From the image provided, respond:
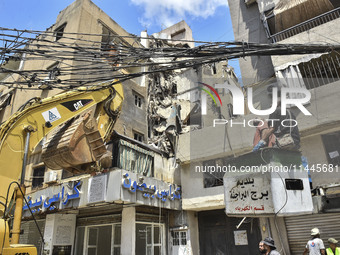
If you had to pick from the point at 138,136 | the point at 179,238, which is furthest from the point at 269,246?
the point at 138,136

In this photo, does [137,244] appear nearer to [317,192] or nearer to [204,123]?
[317,192]

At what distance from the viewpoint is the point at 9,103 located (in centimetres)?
1973

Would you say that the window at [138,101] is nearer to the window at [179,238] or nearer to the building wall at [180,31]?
the window at [179,238]

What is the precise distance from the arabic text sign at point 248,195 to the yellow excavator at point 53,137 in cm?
375

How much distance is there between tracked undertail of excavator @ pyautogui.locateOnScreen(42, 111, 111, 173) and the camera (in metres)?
6.73

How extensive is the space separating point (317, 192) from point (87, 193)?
815 cm

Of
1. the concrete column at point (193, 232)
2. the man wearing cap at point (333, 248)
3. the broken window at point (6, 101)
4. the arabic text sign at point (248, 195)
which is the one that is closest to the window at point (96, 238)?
the concrete column at point (193, 232)

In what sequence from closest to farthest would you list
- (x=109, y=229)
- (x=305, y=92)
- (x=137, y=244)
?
(x=305, y=92) → (x=137, y=244) → (x=109, y=229)

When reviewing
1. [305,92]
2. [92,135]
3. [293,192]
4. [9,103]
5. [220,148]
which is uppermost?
[9,103]

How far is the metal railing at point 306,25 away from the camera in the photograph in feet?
38.5

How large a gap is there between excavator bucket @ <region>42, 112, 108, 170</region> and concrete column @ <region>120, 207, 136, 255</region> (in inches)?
182

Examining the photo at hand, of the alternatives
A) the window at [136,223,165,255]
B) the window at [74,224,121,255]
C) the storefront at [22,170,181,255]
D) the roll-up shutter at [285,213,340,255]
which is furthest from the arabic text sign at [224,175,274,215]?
the window at [74,224,121,255]

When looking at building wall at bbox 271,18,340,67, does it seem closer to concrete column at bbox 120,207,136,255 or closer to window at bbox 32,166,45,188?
concrete column at bbox 120,207,136,255

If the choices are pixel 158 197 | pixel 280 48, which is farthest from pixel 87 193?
pixel 280 48
